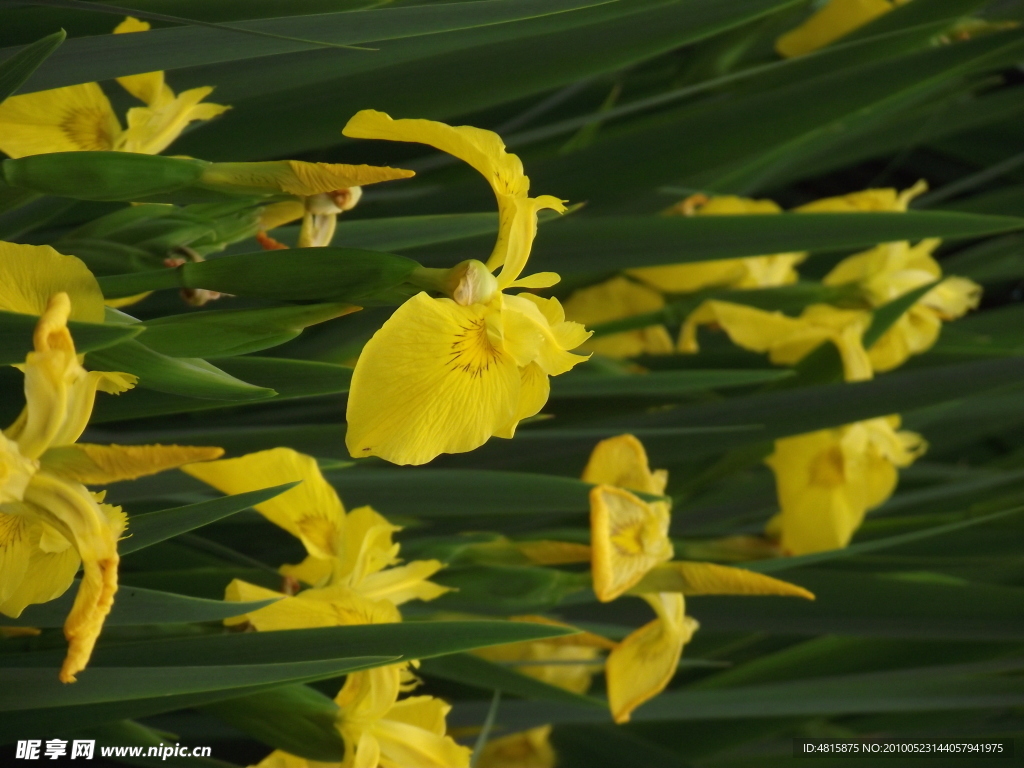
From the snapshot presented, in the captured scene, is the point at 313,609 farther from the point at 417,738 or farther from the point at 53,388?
the point at 53,388

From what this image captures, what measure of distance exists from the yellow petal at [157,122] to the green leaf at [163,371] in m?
0.17

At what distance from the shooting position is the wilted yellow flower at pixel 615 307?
105 centimetres

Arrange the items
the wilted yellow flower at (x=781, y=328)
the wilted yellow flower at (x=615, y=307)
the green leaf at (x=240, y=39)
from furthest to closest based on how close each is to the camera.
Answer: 1. the wilted yellow flower at (x=615, y=307)
2. the wilted yellow flower at (x=781, y=328)
3. the green leaf at (x=240, y=39)

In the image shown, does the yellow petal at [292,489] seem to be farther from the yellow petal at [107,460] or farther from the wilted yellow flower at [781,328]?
the wilted yellow flower at [781,328]

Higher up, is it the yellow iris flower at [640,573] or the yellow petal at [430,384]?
the yellow petal at [430,384]

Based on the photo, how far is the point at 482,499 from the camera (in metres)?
0.64

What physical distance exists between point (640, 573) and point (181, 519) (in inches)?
13.6

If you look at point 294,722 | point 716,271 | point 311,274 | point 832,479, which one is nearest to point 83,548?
point 311,274

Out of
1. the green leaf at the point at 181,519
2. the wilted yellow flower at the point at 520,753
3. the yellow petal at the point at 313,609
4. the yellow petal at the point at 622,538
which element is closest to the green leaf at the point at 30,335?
the green leaf at the point at 181,519

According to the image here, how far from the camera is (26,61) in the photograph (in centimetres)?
40

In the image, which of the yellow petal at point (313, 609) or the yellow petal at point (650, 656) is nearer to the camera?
the yellow petal at point (313, 609)

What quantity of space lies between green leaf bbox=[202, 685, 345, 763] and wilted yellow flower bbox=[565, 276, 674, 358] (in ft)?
1.85

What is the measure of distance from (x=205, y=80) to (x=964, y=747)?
3.16 feet

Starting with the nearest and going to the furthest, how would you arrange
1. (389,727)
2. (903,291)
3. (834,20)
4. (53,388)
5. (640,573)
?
(53,388) < (389,727) < (640,573) < (903,291) < (834,20)
